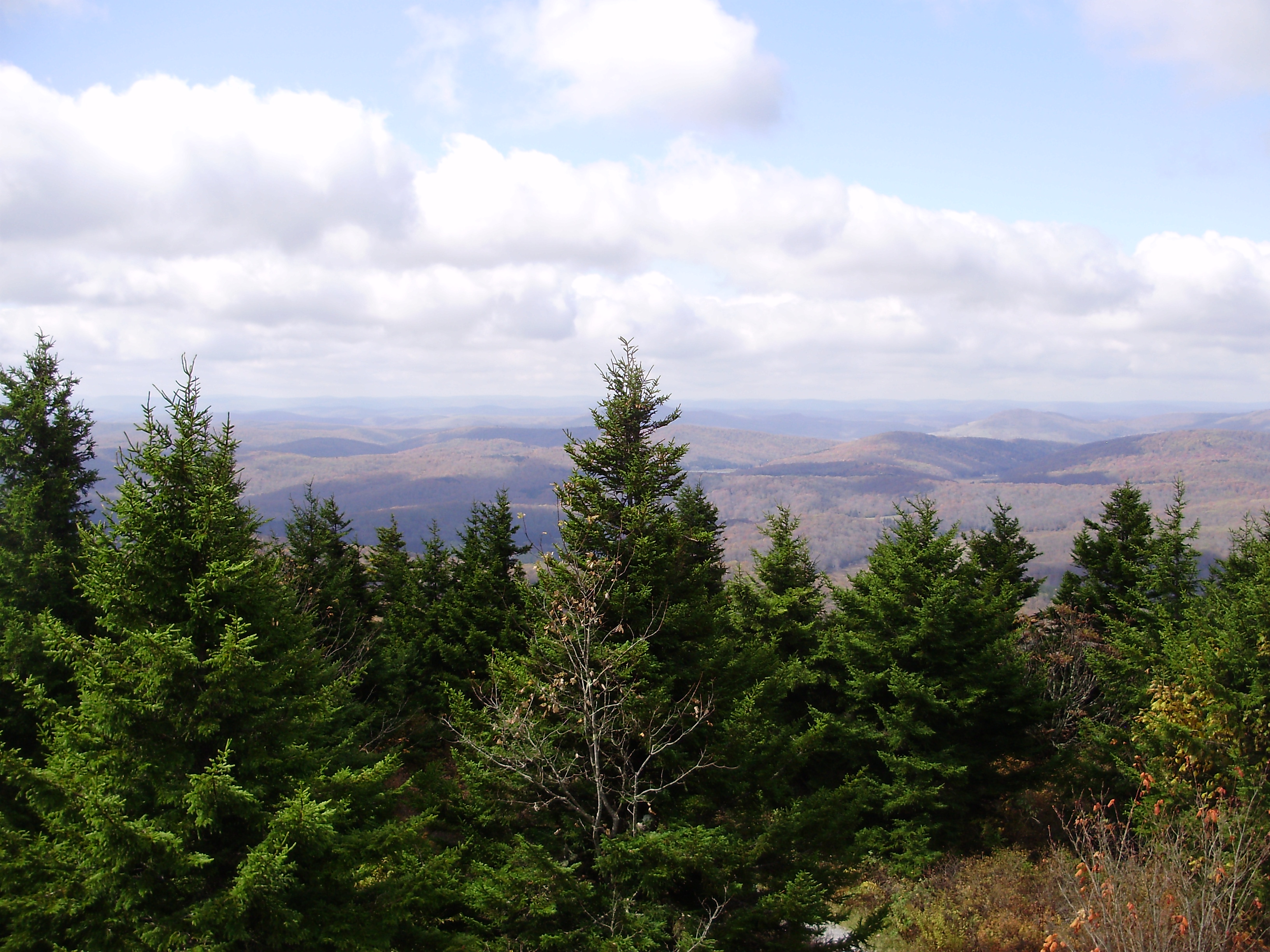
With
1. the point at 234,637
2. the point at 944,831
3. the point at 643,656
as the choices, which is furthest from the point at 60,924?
the point at 944,831

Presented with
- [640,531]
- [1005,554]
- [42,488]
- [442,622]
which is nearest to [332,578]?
[442,622]

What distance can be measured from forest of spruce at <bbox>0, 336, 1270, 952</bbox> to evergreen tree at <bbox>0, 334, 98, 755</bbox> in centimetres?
8

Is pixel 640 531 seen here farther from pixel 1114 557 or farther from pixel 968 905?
pixel 1114 557

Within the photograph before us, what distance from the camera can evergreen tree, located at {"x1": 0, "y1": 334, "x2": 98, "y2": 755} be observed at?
552 inches

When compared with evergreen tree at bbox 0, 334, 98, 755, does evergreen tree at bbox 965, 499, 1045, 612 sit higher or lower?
lower

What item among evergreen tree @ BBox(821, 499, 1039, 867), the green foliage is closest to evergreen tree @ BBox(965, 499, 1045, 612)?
evergreen tree @ BBox(821, 499, 1039, 867)

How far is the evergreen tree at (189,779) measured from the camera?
24.3ft

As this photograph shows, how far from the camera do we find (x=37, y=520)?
53.4 feet

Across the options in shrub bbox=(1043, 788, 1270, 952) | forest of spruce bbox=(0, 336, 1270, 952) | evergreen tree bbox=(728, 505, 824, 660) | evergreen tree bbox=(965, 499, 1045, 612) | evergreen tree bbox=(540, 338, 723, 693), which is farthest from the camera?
evergreen tree bbox=(965, 499, 1045, 612)

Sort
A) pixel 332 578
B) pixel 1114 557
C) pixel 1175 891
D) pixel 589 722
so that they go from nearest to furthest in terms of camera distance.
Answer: pixel 589 722 < pixel 1175 891 < pixel 332 578 < pixel 1114 557

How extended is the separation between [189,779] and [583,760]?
516cm

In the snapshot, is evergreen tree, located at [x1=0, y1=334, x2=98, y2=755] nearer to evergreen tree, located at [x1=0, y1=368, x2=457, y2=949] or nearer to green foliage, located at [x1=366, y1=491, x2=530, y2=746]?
evergreen tree, located at [x1=0, y1=368, x2=457, y2=949]

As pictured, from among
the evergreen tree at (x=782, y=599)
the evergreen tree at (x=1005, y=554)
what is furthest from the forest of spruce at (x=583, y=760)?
the evergreen tree at (x=1005, y=554)

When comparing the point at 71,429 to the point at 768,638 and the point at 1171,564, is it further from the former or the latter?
the point at 1171,564
